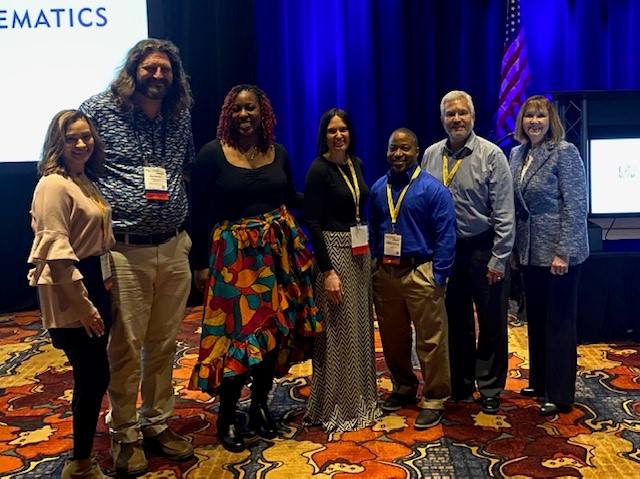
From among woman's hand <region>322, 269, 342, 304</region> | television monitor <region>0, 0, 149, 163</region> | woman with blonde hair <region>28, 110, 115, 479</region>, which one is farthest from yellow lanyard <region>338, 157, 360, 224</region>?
television monitor <region>0, 0, 149, 163</region>

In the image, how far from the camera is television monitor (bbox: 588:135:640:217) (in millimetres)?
4305

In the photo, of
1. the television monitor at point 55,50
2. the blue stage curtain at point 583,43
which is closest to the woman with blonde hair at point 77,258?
the television monitor at point 55,50

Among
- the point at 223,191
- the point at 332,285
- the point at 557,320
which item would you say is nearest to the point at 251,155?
the point at 223,191

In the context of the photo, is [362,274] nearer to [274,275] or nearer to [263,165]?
[274,275]

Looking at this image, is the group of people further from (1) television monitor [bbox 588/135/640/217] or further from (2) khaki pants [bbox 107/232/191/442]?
(1) television monitor [bbox 588/135/640/217]

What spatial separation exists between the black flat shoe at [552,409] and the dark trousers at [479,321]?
8.4 inches

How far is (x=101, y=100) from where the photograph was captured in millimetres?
2445

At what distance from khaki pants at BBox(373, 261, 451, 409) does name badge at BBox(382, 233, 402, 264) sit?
2.3 inches

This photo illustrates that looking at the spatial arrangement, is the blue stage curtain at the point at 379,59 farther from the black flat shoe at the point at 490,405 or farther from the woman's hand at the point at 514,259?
the black flat shoe at the point at 490,405

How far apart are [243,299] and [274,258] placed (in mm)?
214

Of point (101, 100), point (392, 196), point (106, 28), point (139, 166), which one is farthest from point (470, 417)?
point (106, 28)

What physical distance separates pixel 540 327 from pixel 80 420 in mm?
→ 2086

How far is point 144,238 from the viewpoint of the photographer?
8.14 feet

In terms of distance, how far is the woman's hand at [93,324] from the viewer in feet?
7.02
